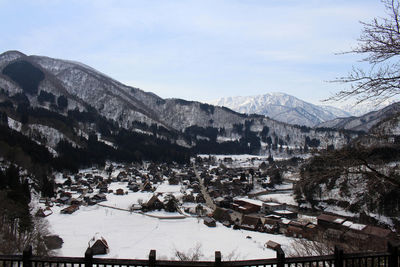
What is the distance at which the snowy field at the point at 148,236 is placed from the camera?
23.0m

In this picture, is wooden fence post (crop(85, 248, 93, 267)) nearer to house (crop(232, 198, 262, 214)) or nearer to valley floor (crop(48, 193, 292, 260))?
valley floor (crop(48, 193, 292, 260))

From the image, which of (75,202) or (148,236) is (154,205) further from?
(148,236)

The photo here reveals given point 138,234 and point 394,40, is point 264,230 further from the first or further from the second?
point 394,40

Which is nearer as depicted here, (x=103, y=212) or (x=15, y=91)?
(x=103, y=212)

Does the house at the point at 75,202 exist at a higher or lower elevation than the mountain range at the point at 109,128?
lower

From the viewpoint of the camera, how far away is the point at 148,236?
28125mm

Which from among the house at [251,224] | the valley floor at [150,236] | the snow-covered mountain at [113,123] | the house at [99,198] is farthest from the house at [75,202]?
the snow-covered mountain at [113,123]

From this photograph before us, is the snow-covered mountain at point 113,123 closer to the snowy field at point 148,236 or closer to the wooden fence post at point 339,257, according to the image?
the snowy field at point 148,236

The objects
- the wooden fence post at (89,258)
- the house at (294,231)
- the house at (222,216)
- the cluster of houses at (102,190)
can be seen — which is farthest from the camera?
the cluster of houses at (102,190)

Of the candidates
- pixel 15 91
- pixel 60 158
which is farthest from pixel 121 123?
pixel 60 158

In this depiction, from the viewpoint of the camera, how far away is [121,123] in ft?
524

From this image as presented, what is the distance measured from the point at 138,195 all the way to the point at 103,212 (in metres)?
13.8

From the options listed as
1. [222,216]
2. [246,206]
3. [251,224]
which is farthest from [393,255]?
[246,206]

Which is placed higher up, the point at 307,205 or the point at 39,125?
the point at 39,125
